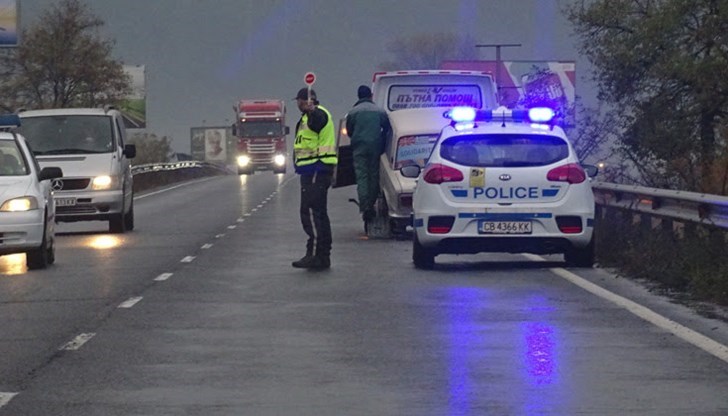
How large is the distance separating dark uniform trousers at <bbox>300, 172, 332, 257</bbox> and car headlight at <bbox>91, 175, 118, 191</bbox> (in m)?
9.97

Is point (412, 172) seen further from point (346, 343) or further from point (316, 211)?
point (346, 343)

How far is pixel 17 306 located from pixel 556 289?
4.79 meters

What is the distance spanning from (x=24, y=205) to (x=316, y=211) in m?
3.29

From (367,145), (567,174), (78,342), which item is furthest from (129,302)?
(367,145)

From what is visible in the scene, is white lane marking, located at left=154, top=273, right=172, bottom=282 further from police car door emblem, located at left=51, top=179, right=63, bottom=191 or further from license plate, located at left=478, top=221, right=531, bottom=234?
police car door emblem, located at left=51, top=179, right=63, bottom=191

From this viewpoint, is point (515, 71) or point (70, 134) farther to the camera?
point (515, 71)

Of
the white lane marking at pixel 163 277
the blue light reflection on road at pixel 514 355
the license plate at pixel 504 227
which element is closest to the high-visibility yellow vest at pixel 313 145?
the white lane marking at pixel 163 277

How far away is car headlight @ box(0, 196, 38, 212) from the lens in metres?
20.3

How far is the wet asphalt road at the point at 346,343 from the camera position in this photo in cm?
973

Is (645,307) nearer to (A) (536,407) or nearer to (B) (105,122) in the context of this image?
(A) (536,407)

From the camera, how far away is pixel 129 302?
52.2 feet

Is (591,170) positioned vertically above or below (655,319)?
above

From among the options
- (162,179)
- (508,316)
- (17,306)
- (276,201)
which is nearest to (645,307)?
(508,316)

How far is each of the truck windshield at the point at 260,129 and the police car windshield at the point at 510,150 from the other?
7143cm
